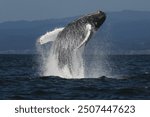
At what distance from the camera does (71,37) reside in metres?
18.7

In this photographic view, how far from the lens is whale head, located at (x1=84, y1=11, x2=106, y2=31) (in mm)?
18359

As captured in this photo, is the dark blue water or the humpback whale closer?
the dark blue water

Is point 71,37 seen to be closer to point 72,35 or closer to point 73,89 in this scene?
point 72,35

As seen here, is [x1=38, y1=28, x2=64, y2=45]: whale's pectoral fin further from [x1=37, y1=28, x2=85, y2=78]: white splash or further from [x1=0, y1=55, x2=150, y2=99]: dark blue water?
[x1=0, y1=55, x2=150, y2=99]: dark blue water

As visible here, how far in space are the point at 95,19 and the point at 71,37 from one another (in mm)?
990

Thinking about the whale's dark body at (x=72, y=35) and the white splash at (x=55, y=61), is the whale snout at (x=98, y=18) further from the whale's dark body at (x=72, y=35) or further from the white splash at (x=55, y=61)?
the white splash at (x=55, y=61)

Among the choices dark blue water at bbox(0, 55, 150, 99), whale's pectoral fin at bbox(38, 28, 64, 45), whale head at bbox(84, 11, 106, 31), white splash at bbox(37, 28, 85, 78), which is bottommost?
dark blue water at bbox(0, 55, 150, 99)

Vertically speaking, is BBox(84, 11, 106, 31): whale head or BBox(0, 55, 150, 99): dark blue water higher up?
BBox(84, 11, 106, 31): whale head

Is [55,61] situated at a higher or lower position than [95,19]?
lower

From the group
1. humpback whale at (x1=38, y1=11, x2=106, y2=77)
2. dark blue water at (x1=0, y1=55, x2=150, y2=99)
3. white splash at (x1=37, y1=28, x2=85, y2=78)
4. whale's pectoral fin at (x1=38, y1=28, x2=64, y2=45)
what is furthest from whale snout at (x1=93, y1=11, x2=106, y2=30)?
dark blue water at (x1=0, y1=55, x2=150, y2=99)

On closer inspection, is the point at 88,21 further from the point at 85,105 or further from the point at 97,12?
the point at 85,105

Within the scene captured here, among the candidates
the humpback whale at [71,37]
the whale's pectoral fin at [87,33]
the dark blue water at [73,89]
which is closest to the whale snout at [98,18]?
the humpback whale at [71,37]

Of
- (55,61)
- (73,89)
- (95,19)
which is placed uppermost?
(95,19)

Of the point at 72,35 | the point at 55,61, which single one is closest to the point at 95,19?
the point at 72,35
